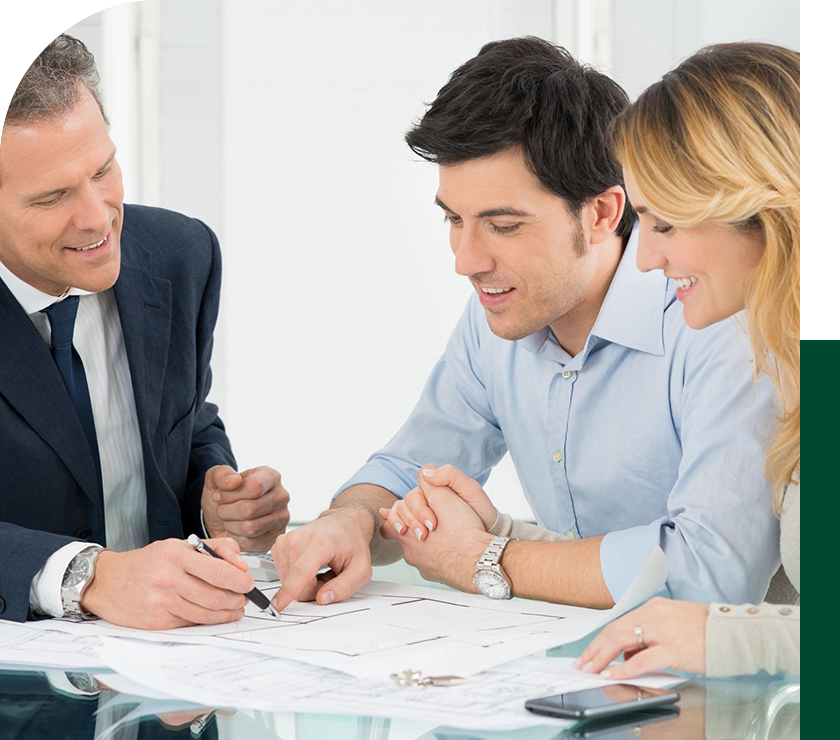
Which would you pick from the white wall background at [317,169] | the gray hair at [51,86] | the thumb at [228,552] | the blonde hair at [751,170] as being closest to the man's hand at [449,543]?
the thumb at [228,552]

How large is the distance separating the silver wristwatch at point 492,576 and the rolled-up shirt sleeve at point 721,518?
0.15 metres

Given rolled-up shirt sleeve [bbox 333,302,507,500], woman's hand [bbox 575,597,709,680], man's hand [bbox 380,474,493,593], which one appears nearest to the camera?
woman's hand [bbox 575,597,709,680]

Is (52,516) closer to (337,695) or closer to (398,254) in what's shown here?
Answer: (337,695)

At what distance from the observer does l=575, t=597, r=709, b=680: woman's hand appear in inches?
42.9

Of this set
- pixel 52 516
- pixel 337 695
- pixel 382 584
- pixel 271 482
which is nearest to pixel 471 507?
pixel 382 584

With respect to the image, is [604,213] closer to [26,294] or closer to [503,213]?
[503,213]

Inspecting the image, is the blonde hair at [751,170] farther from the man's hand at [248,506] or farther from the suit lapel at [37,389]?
the suit lapel at [37,389]

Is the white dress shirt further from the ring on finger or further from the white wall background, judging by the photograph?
the white wall background

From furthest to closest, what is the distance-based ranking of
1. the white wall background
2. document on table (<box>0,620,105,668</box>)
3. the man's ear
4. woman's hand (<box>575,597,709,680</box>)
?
the white wall background → the man's ear → document on table (<box>0,620,105,668</box>) → woman's hand (<box>575,597,709,680</box>)

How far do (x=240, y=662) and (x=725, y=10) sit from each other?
3611mm

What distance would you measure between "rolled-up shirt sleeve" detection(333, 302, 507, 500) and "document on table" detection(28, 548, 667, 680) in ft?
1.56

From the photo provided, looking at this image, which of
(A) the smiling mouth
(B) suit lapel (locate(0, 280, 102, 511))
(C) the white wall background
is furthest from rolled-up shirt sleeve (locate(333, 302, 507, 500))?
(C) the white wall background

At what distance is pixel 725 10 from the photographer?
13.1ft

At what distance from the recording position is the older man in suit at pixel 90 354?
5.69ft
